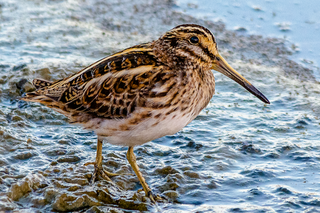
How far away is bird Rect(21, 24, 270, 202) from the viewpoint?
4.72 m

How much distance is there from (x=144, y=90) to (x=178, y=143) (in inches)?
63.5

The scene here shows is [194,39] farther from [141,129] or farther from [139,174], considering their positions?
[139,174]

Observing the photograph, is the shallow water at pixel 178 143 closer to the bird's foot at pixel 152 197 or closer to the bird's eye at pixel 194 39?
the bird's foot at pixel 152 197

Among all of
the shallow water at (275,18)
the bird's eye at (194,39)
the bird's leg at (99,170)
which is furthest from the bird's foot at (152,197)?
the shallow water at (275,18)

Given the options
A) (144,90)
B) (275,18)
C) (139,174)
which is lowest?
(139,174)

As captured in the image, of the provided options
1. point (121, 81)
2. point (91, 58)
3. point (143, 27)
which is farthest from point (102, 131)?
point (143, 27)

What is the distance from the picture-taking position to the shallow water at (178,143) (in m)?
4.97

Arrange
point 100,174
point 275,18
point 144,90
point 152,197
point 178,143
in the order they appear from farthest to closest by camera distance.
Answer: point 275,18 → point 178,143 → point 100,174 → point 152,197 → point 144,90

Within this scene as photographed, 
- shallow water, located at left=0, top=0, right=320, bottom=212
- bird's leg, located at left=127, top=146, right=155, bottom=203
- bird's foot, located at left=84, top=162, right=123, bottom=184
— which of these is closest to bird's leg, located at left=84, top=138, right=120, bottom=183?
bird's foot, located at left=84, top=162, right=123, bottom=184

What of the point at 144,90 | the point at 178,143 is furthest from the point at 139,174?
the point at 178,143

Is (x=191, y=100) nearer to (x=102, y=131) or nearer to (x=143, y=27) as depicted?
(x=102, y=131)

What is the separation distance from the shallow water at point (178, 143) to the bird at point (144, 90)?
414 millimetres

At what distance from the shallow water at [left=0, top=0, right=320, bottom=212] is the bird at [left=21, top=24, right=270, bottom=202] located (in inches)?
16.3

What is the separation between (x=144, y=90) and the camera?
4.73 metres
